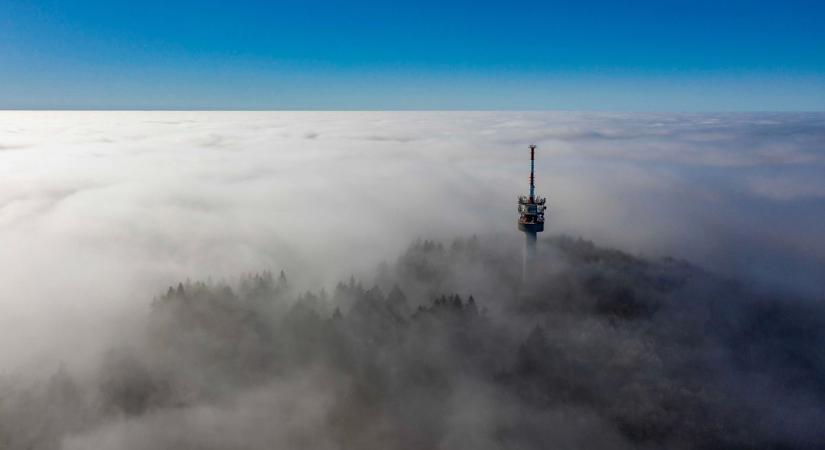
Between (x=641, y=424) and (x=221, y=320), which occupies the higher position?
A: (x=221, y=320)

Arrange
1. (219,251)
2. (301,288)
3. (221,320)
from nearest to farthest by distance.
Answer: (221,320)
(301,288)
(219,251)

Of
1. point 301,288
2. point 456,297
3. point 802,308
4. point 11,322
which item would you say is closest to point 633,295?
point 802,308

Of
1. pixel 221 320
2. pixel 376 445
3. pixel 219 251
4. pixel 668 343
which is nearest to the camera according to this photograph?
pixel 376 445

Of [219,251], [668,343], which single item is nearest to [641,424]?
[668,343]

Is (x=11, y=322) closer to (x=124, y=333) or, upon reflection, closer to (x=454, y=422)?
(x=124, y=333)

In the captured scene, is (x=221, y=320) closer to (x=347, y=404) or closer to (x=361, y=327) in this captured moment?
(x=361, y=327)

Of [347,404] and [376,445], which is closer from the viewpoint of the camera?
[376,445]
